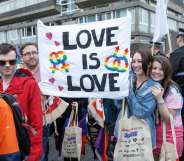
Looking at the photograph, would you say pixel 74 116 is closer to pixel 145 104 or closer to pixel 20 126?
pixel 145 104

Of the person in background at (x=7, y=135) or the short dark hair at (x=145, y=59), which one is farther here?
the short dark hair at (x=145, y=59)

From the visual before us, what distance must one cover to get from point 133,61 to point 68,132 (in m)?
1.29

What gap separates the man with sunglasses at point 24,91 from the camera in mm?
3059

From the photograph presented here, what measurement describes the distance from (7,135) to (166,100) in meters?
1.61

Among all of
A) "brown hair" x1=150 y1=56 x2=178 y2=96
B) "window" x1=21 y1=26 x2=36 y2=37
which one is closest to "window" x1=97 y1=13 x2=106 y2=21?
"window" x1=21 y1=26 x2=36 y2=37

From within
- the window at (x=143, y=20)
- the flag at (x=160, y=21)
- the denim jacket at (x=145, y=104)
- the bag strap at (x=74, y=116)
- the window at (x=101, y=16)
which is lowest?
the bag strap at (x=74, y=116)

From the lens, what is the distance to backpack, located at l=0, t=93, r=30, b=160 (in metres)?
2.81

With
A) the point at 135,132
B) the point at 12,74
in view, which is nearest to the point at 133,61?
the point at 135,132

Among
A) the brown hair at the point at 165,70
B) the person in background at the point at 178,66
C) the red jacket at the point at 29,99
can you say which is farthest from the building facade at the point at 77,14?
the red jacket at the point at 29,99

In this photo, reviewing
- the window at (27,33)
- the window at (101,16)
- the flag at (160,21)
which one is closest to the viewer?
the flag at (160,21)

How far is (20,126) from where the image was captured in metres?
2.83

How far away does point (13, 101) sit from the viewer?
2.83m

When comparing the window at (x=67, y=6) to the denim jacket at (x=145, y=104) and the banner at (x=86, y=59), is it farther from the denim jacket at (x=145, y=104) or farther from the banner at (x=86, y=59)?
the denim jacket at (x=145, y=104)

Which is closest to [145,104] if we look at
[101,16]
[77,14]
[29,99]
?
[29,99]
